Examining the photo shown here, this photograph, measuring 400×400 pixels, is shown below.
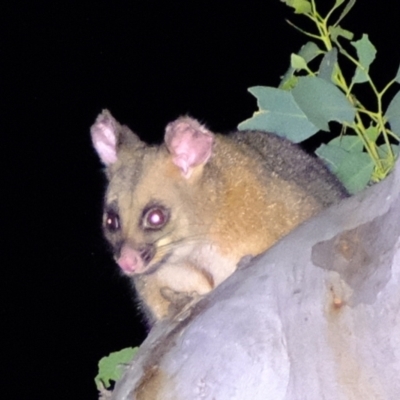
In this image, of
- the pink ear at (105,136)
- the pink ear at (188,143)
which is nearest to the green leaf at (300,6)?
the pink ear at (188,143)

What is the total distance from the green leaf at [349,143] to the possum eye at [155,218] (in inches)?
20.5

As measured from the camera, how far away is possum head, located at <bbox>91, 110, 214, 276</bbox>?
104 inches

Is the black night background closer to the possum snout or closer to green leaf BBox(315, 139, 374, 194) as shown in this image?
the possum snout

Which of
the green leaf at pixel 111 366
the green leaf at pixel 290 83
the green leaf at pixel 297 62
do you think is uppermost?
the green leaf at pixel 297 62

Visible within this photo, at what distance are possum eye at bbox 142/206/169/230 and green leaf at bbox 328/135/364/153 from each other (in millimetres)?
521

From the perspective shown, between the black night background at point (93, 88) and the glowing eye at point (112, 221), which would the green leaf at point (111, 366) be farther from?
the black night background at point (93, 88)

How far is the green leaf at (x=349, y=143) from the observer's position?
2500 mm

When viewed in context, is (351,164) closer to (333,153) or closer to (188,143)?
(333,153)

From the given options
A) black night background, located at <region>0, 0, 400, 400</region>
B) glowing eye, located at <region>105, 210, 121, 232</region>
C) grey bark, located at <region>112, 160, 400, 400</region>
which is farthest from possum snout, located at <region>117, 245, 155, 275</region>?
black night background, located at <region>0, 0, 400, 400</region>

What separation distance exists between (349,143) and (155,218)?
0.59 m

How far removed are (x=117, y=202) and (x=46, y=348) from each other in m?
5.25

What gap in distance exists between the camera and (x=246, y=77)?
6707 mm

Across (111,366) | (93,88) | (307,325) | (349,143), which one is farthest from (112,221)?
(93,88)

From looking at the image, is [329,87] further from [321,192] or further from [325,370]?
[325,370]
